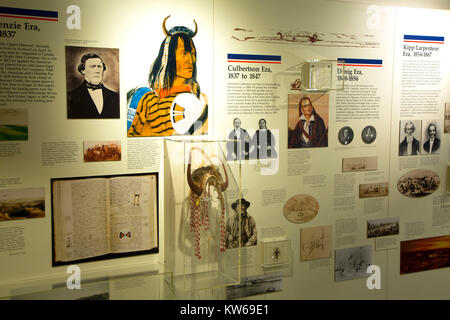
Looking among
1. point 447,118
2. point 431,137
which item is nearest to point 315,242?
point 431,137

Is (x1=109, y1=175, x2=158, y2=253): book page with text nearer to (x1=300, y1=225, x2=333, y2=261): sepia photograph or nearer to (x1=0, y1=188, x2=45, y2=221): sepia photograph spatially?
(x1=0, y1=188, x2=45, y2=221): sepia photograph

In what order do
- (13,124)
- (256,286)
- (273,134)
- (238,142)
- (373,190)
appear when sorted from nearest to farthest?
(13,124)
(238,142)
(273,134)
(256,286)
(373,190)

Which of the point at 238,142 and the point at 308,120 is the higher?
the point at 308,120

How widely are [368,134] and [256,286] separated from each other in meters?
1.45

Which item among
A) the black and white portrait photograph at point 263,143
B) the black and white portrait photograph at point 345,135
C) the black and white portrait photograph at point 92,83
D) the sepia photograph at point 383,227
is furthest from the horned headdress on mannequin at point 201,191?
the sepia photograph at point 383,227

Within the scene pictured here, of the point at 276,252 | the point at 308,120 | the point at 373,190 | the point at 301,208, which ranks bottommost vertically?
the point at 276,252

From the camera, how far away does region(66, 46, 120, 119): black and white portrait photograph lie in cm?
281

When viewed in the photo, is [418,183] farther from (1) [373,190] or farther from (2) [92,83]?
(2) [92,83]

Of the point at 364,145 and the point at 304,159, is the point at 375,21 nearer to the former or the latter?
the point at 364,145

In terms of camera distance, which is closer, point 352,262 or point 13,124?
point 13,124

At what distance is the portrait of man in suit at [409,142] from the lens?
3801mm

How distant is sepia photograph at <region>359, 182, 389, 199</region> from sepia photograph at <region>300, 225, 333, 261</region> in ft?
1.24

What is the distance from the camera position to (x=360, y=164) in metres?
3.68
